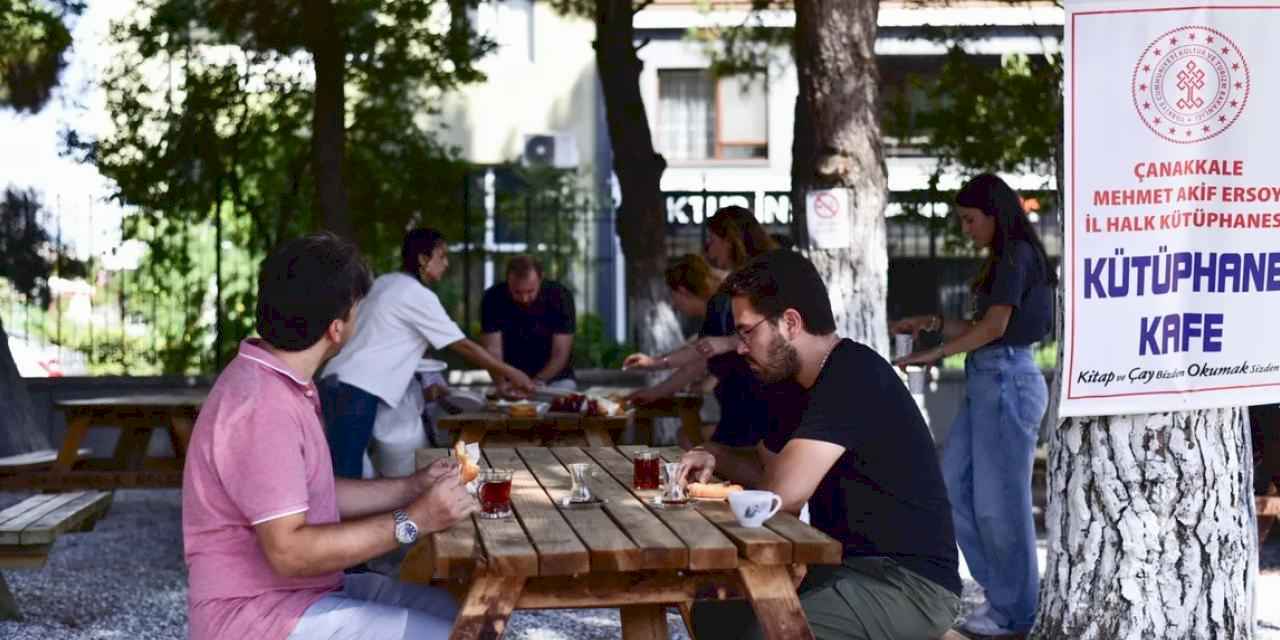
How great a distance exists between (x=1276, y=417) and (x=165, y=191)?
10.3 metres

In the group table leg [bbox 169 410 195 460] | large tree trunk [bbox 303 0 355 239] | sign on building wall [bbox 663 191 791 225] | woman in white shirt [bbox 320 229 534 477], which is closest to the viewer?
woman in white shirt [bbox 320 229 534 477]

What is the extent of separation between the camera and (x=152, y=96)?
15492mm

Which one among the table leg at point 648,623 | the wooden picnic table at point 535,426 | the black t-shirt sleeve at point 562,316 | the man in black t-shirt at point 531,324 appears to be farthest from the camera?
the black t-shirt sleeve at point 562,316

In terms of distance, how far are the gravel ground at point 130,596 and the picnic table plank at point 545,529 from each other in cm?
193

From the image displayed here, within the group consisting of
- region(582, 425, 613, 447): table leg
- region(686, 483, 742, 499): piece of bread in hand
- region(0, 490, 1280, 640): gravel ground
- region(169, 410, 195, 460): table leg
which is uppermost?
region(686, 483, 742, 499): piece of bread in hand

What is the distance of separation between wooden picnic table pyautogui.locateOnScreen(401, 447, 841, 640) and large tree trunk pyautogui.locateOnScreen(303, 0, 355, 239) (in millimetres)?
8357

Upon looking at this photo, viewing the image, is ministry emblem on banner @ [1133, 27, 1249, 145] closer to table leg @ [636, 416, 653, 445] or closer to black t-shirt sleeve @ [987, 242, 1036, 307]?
black t-shirt sleeve @ [987, 242, 1036, 307]

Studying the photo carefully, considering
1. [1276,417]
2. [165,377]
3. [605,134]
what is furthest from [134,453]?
[605,134]

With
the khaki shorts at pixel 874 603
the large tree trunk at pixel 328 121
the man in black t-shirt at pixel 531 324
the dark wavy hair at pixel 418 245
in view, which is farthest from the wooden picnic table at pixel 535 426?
the large tree trunk at pixel 328 121

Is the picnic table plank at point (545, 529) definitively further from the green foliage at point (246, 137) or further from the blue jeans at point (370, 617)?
the green foliage at point (246, 137)

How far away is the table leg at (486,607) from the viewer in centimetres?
388

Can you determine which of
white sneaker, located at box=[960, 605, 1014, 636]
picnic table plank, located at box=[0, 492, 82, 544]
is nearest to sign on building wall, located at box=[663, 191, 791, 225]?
white sneaker, located at box=[960, 605, 1014, 636]

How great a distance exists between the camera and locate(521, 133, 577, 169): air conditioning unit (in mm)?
24280

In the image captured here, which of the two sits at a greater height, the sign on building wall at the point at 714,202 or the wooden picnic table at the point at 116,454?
the sign on building wall at the point at 714,202
